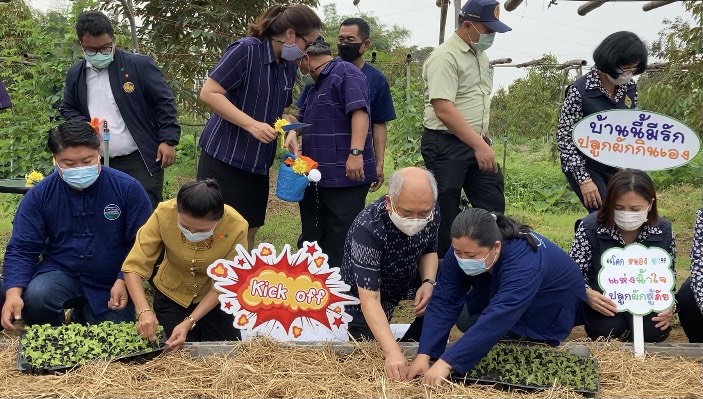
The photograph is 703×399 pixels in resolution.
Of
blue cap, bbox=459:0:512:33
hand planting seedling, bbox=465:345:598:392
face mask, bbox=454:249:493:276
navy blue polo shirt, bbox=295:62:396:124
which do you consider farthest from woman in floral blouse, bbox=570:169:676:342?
navy blue polo shirt, bbox=295:62:396:124

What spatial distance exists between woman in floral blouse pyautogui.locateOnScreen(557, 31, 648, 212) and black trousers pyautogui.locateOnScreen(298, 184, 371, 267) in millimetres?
1200

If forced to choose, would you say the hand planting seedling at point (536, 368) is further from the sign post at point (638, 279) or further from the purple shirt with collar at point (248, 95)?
the purple shirt with collar at point (248, 95)

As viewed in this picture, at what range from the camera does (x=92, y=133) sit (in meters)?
3.72

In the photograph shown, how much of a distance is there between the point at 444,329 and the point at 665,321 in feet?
4.09

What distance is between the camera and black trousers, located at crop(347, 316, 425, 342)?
377 centimetres

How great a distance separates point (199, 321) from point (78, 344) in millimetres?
771

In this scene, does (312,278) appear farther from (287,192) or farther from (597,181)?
(597,181)

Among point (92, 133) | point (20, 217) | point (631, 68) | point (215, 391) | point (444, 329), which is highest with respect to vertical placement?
point (631, 68)

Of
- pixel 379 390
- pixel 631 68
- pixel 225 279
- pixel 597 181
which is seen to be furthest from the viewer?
pixel 597 181

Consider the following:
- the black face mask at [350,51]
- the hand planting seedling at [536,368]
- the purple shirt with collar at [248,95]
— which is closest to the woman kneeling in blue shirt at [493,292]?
the hand planting seedling at [536,368]

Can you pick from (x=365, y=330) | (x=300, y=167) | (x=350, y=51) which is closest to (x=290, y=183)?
(x=300, y=167)

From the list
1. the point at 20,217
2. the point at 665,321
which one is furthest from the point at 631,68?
the point at 20,217

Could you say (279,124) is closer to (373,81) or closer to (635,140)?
(373,81)

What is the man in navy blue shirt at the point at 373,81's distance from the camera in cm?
496
